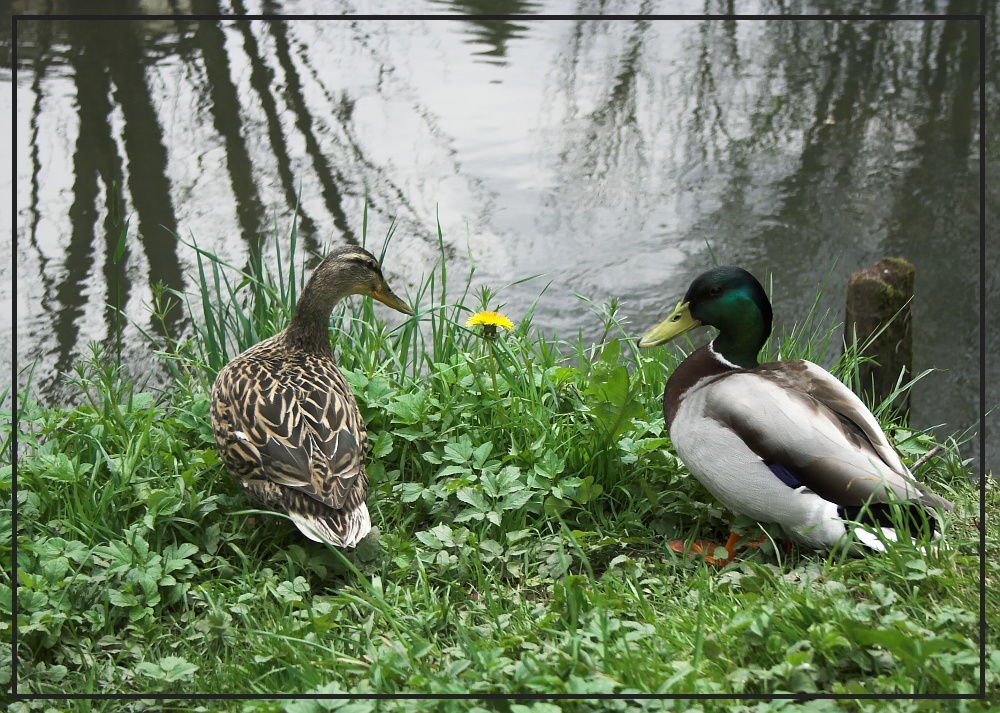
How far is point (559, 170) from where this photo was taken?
613cm

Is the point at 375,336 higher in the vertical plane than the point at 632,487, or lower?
higher

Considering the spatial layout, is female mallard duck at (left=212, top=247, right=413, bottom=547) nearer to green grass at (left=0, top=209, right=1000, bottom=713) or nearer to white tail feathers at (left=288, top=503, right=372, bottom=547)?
white tail feathers at (left=288, top=503, right=372, bottom=547)

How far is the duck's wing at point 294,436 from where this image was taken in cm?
307

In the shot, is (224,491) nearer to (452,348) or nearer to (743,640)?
(452,348)

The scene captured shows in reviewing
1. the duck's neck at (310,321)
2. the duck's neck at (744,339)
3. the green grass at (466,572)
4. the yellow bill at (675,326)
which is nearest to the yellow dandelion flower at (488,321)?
the green grass at (466,572)

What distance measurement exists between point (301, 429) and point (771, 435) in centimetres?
138

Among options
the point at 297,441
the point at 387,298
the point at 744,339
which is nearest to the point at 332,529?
the point at 297,441

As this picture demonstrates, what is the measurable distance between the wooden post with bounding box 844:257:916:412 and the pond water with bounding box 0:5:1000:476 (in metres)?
0.60

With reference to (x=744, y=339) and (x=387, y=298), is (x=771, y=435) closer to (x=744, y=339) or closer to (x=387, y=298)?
(x=744, y=339)

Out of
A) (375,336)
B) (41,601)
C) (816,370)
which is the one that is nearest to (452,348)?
(375,336)

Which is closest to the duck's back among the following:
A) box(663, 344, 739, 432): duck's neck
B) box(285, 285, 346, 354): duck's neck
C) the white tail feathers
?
the white tail feathers

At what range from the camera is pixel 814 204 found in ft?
18.7

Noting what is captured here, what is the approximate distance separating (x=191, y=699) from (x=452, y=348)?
1.88 metres

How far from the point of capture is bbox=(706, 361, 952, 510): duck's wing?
2.92 m
